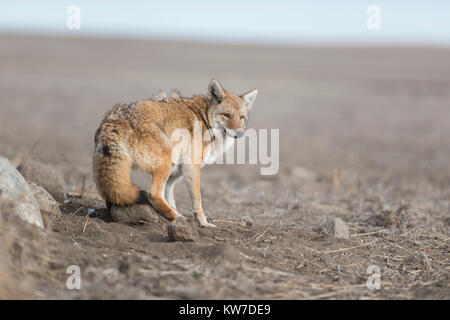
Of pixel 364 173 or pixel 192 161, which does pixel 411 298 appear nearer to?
pixel 192 161

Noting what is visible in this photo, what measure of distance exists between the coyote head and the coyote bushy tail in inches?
59.3

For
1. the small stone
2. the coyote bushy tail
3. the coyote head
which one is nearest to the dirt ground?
the small stone

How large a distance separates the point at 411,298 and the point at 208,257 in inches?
86.4

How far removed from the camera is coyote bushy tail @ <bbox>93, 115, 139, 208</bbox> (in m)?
6.67

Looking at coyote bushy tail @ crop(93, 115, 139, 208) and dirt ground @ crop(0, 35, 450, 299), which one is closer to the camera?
dirt ground @ crop(0, 35, 450, 299)

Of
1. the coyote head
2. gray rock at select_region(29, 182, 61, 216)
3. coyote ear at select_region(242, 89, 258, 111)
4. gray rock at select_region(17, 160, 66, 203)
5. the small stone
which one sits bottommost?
the small stone

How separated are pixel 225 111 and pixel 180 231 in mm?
2214

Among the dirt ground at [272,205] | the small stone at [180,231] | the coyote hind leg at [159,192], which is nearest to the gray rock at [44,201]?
the dirt ground at [272,205]

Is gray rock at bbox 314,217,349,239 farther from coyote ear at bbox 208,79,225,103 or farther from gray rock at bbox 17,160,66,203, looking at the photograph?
gray rock at bbox 17,160,66,203

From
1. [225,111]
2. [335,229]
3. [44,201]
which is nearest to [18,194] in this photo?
[44,201]

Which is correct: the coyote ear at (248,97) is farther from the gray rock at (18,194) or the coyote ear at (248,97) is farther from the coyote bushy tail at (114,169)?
the gray rock at (18,194)

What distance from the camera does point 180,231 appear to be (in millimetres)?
6281

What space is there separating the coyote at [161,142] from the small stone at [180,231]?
563 millimetres
